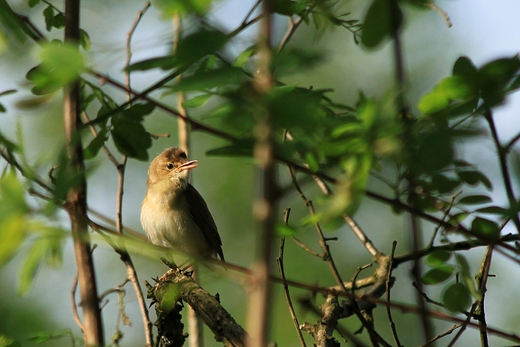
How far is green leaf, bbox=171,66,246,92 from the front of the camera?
123 cm

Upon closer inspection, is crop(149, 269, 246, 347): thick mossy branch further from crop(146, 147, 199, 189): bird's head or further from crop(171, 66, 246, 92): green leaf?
crop(146, 147, 199, 189): bird's head

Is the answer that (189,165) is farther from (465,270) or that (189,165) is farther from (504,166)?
(504,166)

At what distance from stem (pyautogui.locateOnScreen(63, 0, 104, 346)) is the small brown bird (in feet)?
17.3

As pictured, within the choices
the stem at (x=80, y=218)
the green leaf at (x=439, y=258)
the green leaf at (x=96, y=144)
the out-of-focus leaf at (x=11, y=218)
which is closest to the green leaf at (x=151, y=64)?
the stem at (x=80, y=218)

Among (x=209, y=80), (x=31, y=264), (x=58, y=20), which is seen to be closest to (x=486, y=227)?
(x=209, y=80)

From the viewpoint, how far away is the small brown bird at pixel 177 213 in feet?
23.0

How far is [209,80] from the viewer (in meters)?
1.24

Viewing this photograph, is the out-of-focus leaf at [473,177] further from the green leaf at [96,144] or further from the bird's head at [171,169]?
the bird's head at [171,169]

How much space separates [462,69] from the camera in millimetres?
1634

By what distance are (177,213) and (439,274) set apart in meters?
5.13

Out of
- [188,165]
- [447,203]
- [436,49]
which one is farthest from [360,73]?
[447,203]

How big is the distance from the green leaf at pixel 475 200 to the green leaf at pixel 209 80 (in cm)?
107

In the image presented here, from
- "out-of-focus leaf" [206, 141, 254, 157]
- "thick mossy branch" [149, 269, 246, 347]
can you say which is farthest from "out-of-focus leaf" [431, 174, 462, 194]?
"thick mossy branch" [149, 269, 246, 347]

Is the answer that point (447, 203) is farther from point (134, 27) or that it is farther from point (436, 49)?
point (436, 49)
